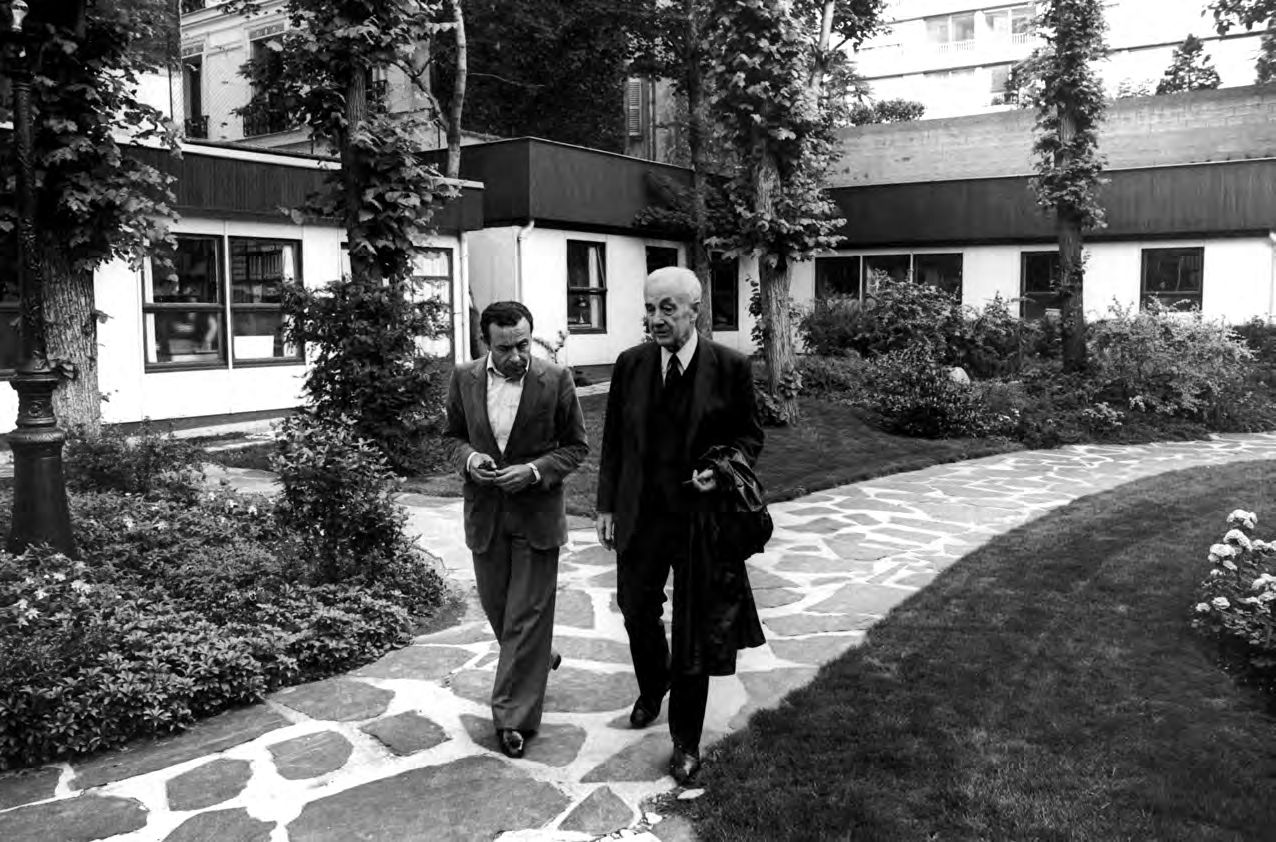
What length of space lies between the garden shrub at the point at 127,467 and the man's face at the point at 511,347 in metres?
5.16

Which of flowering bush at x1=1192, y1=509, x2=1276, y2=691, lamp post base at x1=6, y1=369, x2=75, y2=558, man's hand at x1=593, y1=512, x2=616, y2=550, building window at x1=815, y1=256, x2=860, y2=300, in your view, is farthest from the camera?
building window at x1=815, y1=256, x2=860, y2=300

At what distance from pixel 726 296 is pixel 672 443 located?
2181 centimetres

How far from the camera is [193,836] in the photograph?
3836 millimetres

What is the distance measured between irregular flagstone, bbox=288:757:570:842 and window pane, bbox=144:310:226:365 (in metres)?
11.9

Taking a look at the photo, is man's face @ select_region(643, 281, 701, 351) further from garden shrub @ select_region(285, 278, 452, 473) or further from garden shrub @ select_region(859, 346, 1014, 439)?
garden shrub @ select_region(859, 346, 1014, 439)

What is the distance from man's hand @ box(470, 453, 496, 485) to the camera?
452 cm

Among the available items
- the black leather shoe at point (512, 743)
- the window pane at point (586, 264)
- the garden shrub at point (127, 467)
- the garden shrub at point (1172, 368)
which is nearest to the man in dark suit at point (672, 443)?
the black leather shoe at point (512, 743)

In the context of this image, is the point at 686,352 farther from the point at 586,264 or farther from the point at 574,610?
the point at 586,264

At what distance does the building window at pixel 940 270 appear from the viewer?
24.5 meters

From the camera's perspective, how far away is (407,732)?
15.8 feet

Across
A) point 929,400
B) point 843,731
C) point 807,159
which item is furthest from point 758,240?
point 843,731

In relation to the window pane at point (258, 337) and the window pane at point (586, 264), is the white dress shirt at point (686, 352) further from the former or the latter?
the window pane at point (586, 264)

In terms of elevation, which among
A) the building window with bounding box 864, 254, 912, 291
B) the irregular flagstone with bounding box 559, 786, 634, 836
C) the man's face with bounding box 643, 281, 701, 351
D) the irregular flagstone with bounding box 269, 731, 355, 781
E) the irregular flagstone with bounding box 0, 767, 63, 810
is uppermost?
the building window with bounding box 864, 254, 912, 291

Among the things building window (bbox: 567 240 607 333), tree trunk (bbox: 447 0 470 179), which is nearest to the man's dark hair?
tree trunk (bbox: 447 0 470 179)
